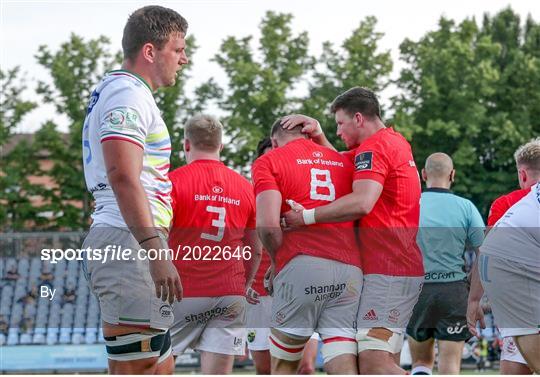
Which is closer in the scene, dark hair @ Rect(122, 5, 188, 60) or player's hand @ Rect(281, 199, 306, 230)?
dark hair @ Rect(122, 5, 188, 60)

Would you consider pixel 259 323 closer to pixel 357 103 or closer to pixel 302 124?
pixel 302 124

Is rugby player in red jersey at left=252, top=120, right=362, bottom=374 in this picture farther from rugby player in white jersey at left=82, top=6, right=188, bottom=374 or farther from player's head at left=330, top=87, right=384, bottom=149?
rugby player in white jersey at left=82, top=6, right=188, bottom=374

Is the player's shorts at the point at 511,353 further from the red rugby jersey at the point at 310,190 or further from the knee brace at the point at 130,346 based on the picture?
the knee brace at the point at 130,346

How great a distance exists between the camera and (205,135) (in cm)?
717

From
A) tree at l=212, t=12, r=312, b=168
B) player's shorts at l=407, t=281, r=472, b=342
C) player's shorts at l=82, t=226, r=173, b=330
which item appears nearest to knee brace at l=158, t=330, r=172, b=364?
player's shorts at l=82, t=226, r=173, b=330

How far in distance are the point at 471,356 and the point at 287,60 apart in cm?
1665

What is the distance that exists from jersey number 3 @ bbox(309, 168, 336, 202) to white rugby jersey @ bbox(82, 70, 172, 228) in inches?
65.9

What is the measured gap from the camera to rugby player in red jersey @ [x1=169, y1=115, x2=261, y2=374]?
6.95 meters

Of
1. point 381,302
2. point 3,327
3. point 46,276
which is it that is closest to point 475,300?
point 381,302

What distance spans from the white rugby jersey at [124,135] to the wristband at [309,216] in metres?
1.53

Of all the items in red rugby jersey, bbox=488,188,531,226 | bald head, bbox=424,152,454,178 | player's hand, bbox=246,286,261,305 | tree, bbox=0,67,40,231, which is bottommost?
player's hand, bbox=246,286,261,305

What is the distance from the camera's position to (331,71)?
35812 mm

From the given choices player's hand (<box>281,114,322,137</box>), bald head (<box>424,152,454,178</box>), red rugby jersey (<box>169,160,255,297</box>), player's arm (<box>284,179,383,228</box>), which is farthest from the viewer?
bald head (<box>424,152,454,178</box>)

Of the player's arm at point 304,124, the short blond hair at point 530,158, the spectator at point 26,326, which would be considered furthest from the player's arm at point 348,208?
the spectator at point 26,326
